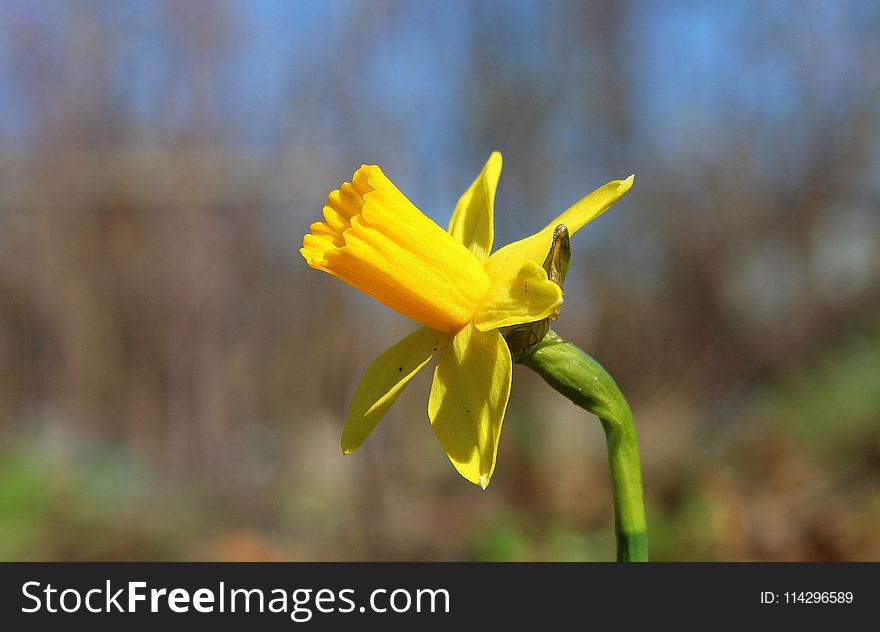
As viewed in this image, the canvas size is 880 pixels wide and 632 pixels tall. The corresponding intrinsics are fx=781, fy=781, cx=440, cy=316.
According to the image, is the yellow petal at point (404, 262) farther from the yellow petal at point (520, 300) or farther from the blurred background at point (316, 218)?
the blurred background at point (316, 218)

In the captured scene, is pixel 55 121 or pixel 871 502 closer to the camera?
pixel 871 502

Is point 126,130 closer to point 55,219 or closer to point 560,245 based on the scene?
point 55,219

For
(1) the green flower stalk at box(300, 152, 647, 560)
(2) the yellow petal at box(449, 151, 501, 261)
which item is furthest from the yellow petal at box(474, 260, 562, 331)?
(2) the yellow petal at box(449, 151, 501, 261)

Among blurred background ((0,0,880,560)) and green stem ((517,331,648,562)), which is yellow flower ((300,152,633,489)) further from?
blurred background ((0,0,880,560))

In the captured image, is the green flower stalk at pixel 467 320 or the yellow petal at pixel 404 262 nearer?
the green flower stalk at pixel 467 320

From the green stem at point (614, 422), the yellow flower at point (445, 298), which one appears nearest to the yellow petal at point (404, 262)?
the yellow flower at point (445, 298)

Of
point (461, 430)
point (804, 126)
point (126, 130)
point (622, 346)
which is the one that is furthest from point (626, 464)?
point (126, 130)
